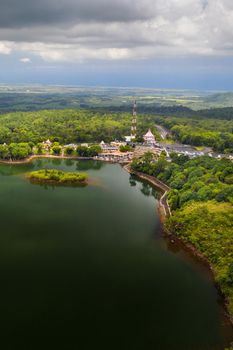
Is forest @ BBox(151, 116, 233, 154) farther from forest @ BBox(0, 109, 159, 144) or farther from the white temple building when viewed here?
the white temple building

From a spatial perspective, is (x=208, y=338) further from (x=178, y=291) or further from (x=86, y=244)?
(x=86, y=244)

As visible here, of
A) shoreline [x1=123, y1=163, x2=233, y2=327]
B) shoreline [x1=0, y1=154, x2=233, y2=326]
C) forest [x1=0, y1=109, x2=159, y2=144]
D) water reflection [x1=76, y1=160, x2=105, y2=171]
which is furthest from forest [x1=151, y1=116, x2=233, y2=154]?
water reflection [x1=76, y1=160, x2=105, y2=171]

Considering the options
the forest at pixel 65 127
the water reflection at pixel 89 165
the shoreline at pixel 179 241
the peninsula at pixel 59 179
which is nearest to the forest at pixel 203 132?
the forest at pixel 65 127

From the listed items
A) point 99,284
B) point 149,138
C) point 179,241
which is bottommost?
point 99,284

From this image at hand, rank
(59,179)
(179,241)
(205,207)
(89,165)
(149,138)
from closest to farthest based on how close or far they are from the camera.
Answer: (179,241) < (205,207) < (59,179) < (89,165) < (149,138)

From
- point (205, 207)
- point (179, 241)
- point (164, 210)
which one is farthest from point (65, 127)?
point (179, 241)

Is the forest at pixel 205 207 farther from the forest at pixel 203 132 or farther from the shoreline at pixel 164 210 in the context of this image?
the forest at pixel 203 132

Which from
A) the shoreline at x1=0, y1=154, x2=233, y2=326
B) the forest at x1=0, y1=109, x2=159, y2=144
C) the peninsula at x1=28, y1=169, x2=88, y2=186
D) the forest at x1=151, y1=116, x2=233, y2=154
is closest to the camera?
the shoreline at x1=0, y1=154, x2=233, y2=326

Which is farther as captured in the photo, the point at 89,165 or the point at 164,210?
the point at 89,165

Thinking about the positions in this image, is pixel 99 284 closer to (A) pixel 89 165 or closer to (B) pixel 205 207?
(B) pixel 205 207
